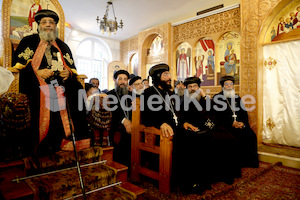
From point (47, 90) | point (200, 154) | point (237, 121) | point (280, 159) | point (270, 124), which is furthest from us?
point (270, 124)

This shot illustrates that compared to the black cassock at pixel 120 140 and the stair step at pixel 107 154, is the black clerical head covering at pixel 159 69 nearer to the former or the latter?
the black cassock at pixel 120 140

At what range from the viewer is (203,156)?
271 centimetres

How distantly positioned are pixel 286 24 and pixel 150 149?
15.6 ft

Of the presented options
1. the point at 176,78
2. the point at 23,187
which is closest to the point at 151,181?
the point at 23,187

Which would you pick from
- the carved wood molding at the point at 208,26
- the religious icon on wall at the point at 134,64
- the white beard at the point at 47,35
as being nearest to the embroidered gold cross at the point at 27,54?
the white beard at the point at 47,35

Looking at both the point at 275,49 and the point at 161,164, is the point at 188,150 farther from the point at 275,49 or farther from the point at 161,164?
the point at 275,49

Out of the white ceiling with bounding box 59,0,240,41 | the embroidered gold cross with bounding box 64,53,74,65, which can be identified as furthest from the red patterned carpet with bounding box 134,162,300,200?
the white ceiling with bounding box 59,0,240,41

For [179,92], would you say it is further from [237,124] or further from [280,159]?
[280,159]

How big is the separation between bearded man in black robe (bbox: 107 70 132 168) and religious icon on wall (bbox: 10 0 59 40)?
1896mm

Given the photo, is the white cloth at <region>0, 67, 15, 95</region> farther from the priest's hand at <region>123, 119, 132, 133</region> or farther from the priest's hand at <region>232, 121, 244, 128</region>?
the priest's hand at <region>232, 121, 244, 128</region>

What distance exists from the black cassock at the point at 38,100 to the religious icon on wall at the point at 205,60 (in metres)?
5.06

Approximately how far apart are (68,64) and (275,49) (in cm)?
495

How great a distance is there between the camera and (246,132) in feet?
12.9

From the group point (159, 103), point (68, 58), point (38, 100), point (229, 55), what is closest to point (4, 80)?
point (38, 100)
